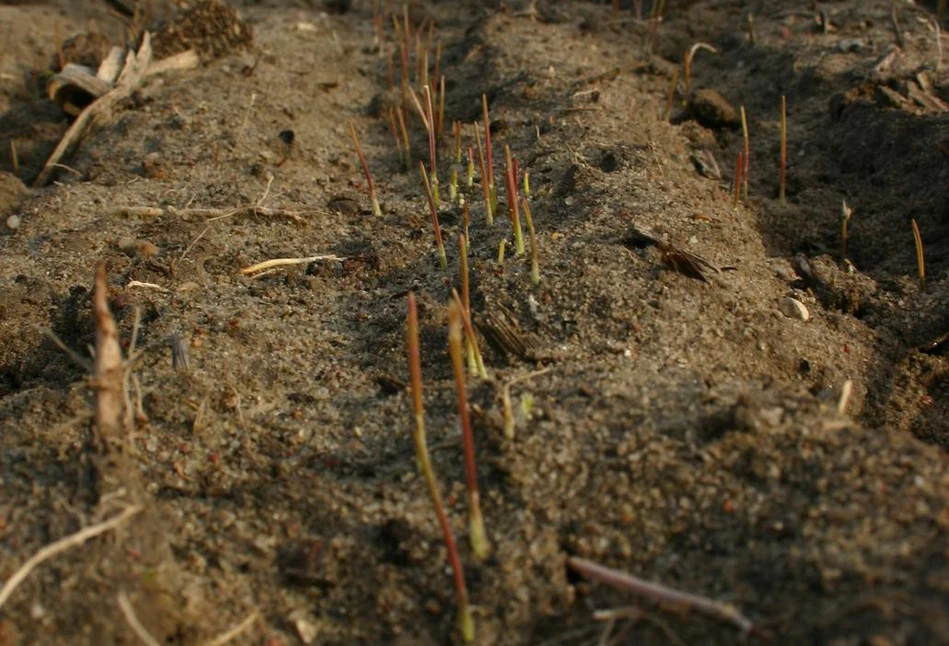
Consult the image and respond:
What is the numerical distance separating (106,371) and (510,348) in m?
0.89

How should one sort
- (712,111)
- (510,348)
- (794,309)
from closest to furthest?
(510,348)
(794,309)
(712,111)

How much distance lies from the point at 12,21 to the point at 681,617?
435 centimetres

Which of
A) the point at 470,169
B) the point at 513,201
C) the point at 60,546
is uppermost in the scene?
the point at 513,201

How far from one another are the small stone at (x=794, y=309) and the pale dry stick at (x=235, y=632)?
151 cm

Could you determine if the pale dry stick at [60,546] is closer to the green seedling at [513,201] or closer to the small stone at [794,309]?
the green seedling at [513,201]

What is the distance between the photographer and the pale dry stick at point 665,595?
4.68ft

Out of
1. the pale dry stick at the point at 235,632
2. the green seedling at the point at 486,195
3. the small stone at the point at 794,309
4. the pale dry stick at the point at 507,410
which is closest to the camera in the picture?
the pale dry stick at the point at 235,632

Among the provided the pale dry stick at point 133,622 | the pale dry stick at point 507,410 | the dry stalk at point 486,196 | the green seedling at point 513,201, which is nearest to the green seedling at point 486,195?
the dry stalk at point 486,196

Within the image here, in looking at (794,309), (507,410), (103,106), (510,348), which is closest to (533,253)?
(510,348)

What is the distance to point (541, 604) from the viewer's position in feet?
5.11

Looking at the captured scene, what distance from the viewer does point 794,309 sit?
2.37m

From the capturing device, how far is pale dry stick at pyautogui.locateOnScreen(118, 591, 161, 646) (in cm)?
143

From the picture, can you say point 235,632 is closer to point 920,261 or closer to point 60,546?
point 60,546

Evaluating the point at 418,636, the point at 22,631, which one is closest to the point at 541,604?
the point at 418,636
